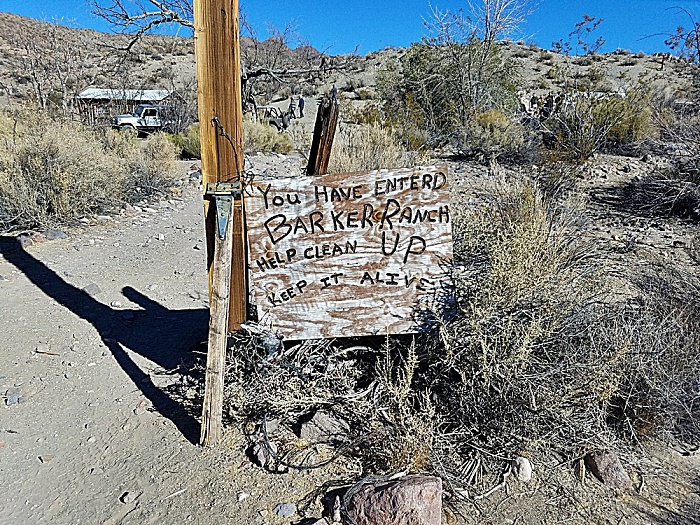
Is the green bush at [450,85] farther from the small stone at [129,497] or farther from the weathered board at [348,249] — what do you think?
the small stone at [129,497]

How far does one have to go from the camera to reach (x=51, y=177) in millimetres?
7012

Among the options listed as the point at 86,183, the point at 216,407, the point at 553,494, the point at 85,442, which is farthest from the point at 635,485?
the point at 86,183

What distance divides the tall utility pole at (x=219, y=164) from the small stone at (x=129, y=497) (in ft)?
1.31

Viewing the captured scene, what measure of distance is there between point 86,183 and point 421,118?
794 centimetres

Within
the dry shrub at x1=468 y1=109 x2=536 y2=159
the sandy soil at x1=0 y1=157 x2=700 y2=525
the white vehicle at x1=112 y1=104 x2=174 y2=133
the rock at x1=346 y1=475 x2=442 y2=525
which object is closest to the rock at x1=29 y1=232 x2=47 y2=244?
the sandy soil at x1=0 y1=157 x2=700 y2=525

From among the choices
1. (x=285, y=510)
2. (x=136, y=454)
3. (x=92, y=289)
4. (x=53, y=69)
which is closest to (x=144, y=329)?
(x=92, y=289)

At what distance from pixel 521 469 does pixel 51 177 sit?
677cm

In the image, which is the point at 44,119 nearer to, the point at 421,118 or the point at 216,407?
the point at 216,407

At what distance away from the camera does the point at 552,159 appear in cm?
939

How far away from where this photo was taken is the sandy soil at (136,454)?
2.38 m

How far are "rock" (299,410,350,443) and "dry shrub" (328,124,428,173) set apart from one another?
17.5ft

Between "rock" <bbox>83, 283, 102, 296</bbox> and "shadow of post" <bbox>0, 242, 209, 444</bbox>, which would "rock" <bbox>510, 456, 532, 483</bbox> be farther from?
"rock" <bbox>83, 283, 102, 296</bbox>

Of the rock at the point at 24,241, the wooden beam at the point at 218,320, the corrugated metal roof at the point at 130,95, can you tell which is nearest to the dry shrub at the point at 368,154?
the rock at the point at 24,241

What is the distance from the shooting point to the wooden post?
307 centimetres
